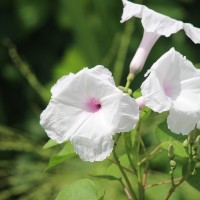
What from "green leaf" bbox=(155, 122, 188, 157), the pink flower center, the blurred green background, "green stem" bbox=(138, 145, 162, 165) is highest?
the pink flower center

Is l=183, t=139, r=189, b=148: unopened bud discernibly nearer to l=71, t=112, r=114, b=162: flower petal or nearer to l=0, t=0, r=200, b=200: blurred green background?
l=71, t=112, r=114, b=162: flower petal

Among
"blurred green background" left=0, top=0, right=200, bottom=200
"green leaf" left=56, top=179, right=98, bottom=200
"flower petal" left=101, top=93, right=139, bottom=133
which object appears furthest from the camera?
"blurred green background" left=0, top=0, right=200, bottom=200

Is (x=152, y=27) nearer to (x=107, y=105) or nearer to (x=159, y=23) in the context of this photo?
(x=159, y=23)

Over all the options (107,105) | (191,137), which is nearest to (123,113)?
(107,105)

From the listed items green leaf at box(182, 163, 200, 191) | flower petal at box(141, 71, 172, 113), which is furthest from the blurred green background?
flower petal at box(141, 71, 172, 113)

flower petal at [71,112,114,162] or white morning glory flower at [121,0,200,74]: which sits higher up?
white morning glory flower at [121,0,200,74]

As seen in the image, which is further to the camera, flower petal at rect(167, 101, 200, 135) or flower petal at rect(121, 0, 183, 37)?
flower petal at rect(121, 0, 183, 37)

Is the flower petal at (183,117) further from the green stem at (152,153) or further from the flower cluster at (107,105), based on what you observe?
the green stem at (152,153)

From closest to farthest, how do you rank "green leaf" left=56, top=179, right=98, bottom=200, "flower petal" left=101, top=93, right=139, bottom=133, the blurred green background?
"flower petal" left=101, top=93, right=139, bottom=133 → "green leaf" left=56, top=179, right=98, bottom=200 → the blurred green background

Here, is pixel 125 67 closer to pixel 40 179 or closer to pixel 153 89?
pixel 40 179
